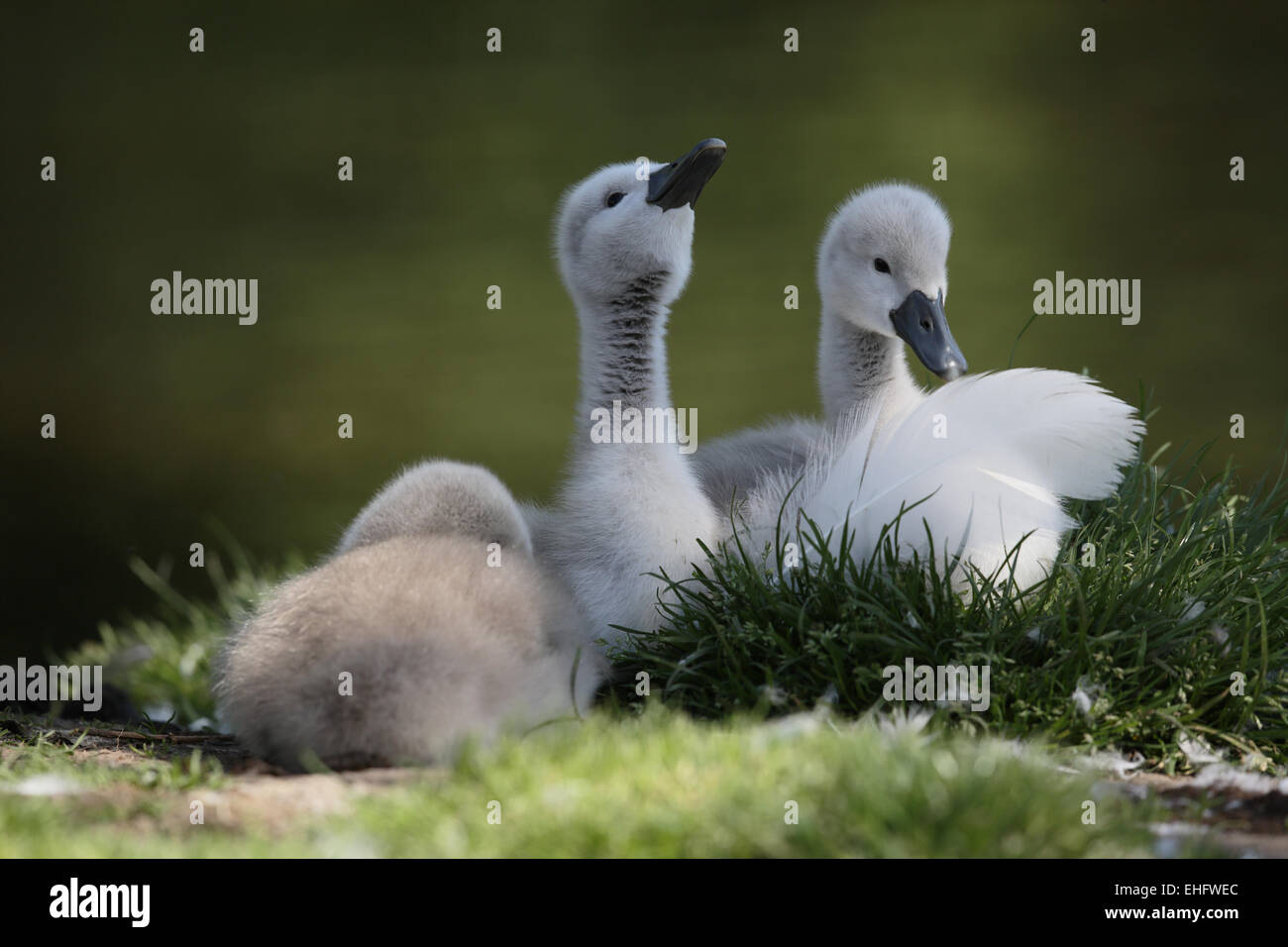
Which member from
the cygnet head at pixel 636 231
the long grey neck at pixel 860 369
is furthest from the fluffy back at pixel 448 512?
the long grey neck at pixel 860 369

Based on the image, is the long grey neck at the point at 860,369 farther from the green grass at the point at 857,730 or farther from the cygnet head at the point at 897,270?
the green grass at the point at 857,730

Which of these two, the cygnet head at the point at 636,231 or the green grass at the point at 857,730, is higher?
the cygnet head at the point at 636,231

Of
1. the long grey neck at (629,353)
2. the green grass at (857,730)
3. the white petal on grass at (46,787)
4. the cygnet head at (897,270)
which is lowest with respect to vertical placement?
the white petal on grass at (46,787)

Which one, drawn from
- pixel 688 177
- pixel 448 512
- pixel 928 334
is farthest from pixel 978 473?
pixel 448 512

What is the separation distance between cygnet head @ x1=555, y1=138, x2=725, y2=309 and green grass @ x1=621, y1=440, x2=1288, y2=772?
0.91 m

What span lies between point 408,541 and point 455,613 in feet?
1.40

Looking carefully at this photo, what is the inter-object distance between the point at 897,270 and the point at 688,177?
90 centimetres

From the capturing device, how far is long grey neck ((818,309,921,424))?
16.3ft

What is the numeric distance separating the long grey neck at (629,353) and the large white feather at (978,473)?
489 mm

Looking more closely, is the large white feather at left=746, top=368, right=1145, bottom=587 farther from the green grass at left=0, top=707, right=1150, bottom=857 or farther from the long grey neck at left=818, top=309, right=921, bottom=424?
the green grass at left=0, top=707, right=1150, bottom=857

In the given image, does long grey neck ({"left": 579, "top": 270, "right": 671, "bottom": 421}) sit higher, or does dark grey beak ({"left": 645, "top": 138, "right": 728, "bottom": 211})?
dark grey beak ({"left": 645, "top": 138, "right": 728, "bottom": 211})

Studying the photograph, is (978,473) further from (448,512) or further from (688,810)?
(688,810)

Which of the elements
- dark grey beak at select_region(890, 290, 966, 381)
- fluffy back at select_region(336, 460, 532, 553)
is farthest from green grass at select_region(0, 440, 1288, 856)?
dark grey beak at select_region(890, 290, 966, 381)

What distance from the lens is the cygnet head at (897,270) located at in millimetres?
4660
